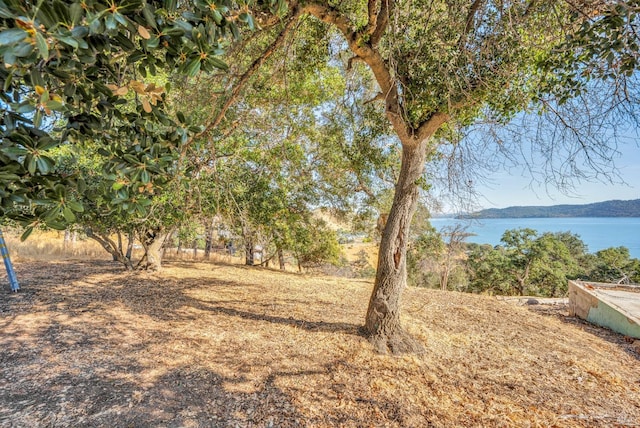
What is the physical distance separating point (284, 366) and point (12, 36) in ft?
9.55

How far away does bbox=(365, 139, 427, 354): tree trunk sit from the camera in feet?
11.1

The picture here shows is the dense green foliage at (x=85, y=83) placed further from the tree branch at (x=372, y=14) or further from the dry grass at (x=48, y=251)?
the dry grass at (x=48, y=251)

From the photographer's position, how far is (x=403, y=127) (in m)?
3.28

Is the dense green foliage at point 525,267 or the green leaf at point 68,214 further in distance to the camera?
the dense green foliage at point 525,267

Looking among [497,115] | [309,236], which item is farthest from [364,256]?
[497,115]

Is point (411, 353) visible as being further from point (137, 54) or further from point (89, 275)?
point (89, 275)

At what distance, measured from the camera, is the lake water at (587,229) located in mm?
9891

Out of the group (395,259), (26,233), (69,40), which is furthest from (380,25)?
(26,233)

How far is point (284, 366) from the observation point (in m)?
2.84

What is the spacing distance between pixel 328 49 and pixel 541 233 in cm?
1353

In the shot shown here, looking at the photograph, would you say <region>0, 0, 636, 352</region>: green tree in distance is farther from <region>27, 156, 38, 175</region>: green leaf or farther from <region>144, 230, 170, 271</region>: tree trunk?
<region>144, 230, 170, 271</region>: tree trunk

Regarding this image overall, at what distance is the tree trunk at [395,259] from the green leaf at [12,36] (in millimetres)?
3228

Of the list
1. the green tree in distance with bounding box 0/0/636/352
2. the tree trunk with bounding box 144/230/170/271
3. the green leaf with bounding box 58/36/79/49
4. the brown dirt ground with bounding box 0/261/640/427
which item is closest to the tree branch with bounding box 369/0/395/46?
the green tree in distance with bounding box 0/0/636/352

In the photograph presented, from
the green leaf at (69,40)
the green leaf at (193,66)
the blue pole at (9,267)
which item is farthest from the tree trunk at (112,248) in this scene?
the green leaf at (69,40)
